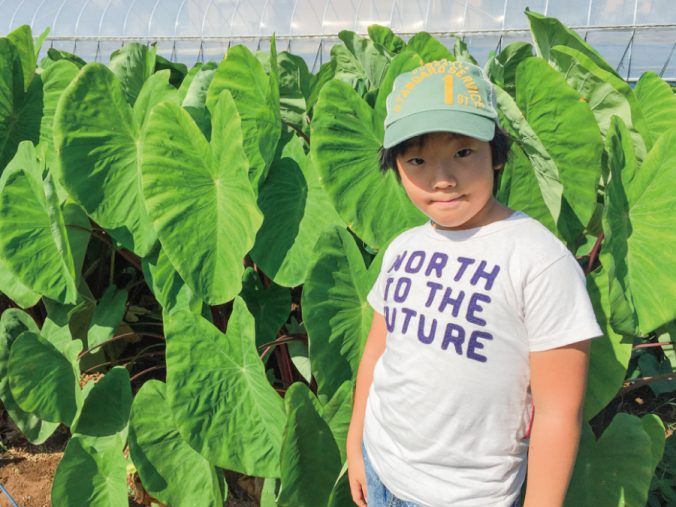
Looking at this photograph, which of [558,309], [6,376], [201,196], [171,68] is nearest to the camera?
[558,309]

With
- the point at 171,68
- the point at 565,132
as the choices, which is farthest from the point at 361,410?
the point at 171,68

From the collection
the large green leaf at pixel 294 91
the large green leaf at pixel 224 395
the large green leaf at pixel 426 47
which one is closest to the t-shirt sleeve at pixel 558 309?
the large green leaf at pixel 224 395

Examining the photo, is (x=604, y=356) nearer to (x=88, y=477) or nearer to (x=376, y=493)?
(x=376, y=493)

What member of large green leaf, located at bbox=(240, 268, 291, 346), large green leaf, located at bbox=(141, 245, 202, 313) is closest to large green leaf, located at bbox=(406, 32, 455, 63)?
large green leaf, located at bbox=(240, 268, 291, 346)

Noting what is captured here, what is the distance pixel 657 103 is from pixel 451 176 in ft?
2.98

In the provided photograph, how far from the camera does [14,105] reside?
2.01 metres

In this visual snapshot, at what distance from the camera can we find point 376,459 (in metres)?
→ 1.09

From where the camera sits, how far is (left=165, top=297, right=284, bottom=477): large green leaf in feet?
4.43

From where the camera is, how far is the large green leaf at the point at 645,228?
1.21 metres

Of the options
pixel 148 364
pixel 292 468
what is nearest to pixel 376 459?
pixel 292 468

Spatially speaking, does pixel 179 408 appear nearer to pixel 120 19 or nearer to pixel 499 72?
pixel 499 72

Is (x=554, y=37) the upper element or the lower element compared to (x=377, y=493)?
upper

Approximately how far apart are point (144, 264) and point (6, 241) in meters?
0.33

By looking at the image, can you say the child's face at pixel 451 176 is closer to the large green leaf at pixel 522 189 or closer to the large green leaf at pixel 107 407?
the large green leaf at pixel 522 189
